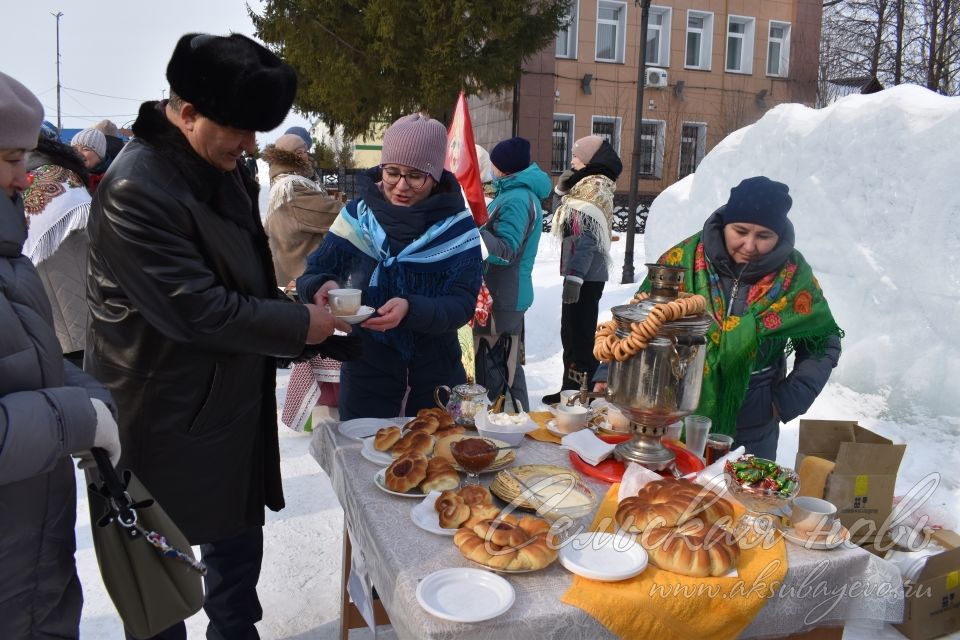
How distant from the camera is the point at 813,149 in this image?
6777mm

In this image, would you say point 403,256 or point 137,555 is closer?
point 137,555

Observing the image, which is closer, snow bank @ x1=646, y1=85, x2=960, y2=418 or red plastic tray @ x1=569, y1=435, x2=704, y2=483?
red plastic tray @ x1=569, y1=435, x2=704, y2=483

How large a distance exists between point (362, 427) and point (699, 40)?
77.2 feet

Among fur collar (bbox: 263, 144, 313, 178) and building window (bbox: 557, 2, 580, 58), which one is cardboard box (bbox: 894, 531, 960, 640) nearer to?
fur collar (bbox: 263, 144, 313, 178)

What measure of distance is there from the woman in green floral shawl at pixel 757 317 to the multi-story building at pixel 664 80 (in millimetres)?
17828

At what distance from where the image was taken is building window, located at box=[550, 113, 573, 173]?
20.9 m

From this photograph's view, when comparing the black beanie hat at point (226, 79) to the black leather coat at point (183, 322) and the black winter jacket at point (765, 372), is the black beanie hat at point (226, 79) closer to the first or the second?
the black leather coat at point (183, 322)

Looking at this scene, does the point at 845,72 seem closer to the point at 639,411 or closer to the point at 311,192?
A: the point at 311,192

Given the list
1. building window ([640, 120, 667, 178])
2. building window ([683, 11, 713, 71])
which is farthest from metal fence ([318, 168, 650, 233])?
building window ([683, 11, 713, 71])

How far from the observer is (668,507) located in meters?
1.73

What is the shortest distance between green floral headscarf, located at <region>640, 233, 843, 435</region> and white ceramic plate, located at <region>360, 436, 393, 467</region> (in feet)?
4.49

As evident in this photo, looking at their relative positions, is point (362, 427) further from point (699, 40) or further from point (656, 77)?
point (699, 40)

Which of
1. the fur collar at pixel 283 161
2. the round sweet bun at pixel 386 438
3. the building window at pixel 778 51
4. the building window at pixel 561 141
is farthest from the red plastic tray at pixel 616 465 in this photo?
the building window at pixel 778 51

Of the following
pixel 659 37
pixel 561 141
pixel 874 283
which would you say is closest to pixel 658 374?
pixel 874 283
